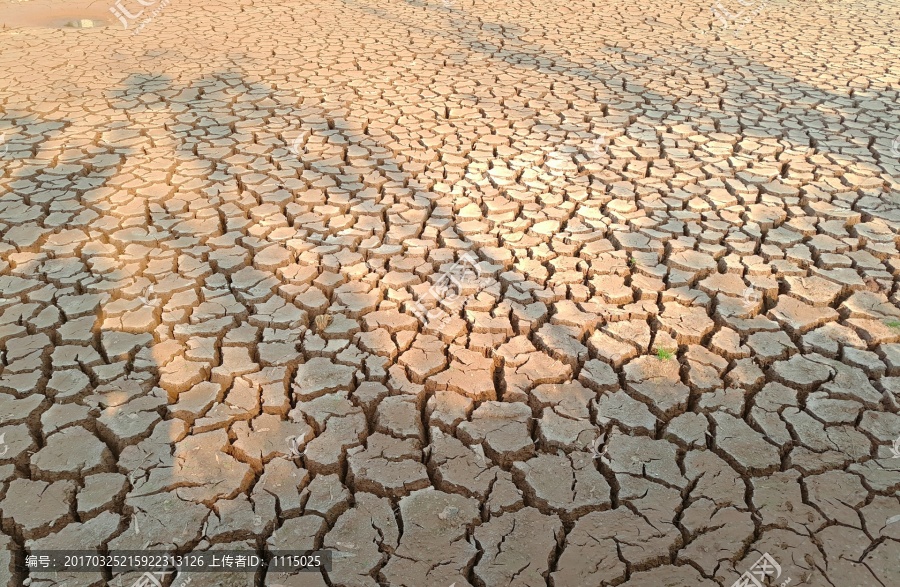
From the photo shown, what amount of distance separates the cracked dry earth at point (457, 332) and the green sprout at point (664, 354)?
48mm

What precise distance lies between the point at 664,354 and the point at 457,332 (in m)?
0.86

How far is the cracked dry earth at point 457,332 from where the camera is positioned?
1890 millimetres

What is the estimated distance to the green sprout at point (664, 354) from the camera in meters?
2.56

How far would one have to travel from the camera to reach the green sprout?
2.56 metres

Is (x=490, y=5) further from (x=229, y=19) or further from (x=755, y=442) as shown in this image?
(x=755, y=442)

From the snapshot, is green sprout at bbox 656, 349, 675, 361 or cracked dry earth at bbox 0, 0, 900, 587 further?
green sprout at bbox 656, 349, 675, 361

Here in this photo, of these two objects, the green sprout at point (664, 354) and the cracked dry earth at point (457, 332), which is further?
the green sprout at point (664, 354)

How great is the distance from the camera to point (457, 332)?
2.70 meters

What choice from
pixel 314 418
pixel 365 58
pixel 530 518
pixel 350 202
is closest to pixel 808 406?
pixel 530 518

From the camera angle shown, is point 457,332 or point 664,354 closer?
point 664,354

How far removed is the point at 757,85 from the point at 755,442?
180 inches

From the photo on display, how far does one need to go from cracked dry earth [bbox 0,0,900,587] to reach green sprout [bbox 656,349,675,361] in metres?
0.05

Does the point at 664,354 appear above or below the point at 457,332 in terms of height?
above

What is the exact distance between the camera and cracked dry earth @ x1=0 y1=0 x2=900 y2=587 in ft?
6.20
